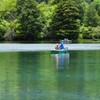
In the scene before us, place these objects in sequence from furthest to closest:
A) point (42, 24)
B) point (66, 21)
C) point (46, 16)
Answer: point (46, 16), point (66, 21), point (42, 24)

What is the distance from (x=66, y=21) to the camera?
108 meters

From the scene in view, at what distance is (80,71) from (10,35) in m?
73.9

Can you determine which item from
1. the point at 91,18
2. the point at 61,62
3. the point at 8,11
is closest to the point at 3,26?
the point at 8,11

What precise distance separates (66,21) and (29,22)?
377 inches

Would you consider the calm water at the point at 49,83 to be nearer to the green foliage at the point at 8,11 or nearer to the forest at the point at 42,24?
the forest at the point at 42,24

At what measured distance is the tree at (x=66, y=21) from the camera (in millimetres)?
106100

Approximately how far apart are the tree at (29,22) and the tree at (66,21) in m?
4.64

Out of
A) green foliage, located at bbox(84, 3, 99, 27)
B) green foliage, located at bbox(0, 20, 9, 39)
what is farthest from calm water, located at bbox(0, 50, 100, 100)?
green foliage, located at bbox(84, 3, 99, 27)

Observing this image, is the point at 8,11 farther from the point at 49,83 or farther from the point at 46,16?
the point at 49,83

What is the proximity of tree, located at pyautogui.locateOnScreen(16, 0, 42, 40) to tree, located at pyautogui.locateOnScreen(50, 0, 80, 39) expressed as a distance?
464 cm

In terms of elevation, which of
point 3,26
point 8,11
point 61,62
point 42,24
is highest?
point 8,11

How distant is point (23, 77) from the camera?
27.8 metres

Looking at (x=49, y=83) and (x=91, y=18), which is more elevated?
(x=91, y=18)

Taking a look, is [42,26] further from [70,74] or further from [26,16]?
[70,74]
